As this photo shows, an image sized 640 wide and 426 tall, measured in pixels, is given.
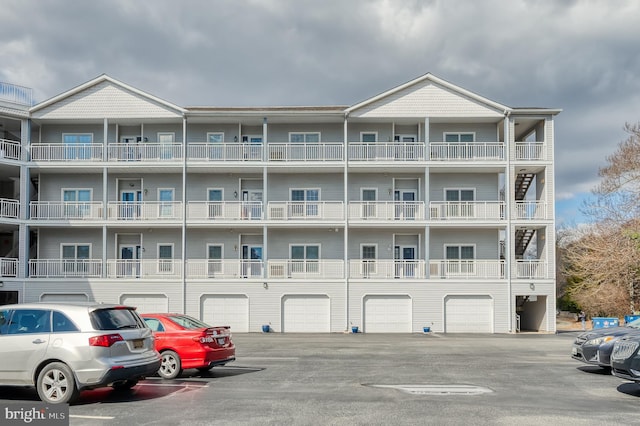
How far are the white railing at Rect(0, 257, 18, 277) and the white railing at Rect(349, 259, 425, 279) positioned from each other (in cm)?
1750

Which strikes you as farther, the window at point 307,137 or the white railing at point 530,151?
the window at point 307,137

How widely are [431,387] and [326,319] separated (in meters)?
19.2

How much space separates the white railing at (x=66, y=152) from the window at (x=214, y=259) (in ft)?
25.3

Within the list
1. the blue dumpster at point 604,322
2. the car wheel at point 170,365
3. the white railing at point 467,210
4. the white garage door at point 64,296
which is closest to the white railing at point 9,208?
the white garage door at point 64,296

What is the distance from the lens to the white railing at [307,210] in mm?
32000

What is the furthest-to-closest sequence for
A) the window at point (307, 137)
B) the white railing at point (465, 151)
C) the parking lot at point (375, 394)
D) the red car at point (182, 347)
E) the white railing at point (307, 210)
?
the window at point (307, 137) → the white railing at point (465, 151) → the white railing at point (307, 210) → the red car at point (182, 347) → the parking lot at point (375, 394)

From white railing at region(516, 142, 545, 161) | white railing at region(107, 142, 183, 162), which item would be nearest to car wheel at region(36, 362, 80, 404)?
white railing at region(107, 142, 183, 162)

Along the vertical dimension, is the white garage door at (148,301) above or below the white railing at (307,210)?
below

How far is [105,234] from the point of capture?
1248 inches

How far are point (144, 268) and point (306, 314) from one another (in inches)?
353

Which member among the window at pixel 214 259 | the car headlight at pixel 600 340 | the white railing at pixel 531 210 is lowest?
the car headlight at pixel 600 340

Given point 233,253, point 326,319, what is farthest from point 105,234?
point 326,319

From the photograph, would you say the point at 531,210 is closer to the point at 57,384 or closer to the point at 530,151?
the point at 530,151

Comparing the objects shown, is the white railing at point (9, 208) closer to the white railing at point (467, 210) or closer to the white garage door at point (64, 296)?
the white garage door at point (64, 296)
